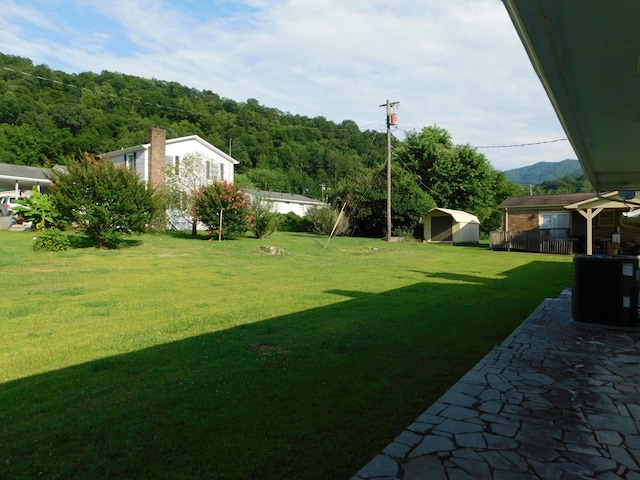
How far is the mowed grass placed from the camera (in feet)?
8.29

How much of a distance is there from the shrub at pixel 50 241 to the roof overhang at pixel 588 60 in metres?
15.5

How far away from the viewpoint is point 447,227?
1138 inches

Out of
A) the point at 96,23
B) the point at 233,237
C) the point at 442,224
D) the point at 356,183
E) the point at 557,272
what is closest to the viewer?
the point at 557,272

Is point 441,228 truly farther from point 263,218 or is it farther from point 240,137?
point 240,137

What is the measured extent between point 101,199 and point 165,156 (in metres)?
16.8

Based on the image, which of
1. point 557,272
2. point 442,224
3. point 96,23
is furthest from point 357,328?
point 442,224

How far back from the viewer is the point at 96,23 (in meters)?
18.9

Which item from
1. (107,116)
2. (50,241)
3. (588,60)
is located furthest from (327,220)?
(107,116)

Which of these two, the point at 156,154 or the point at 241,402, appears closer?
the point at 241,402

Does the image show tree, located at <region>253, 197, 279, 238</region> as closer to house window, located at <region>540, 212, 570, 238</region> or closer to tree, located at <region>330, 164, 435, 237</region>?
tree, located at <region>330, 164, 435, 237</region>

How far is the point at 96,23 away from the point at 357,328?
20696mm

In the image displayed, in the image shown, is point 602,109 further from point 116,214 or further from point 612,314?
point 116,214

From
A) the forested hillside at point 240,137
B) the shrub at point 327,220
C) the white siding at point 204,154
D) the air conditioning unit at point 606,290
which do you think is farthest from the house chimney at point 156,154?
the air conditioning unit at point 606,290

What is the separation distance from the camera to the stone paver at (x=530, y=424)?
7.72 feet
